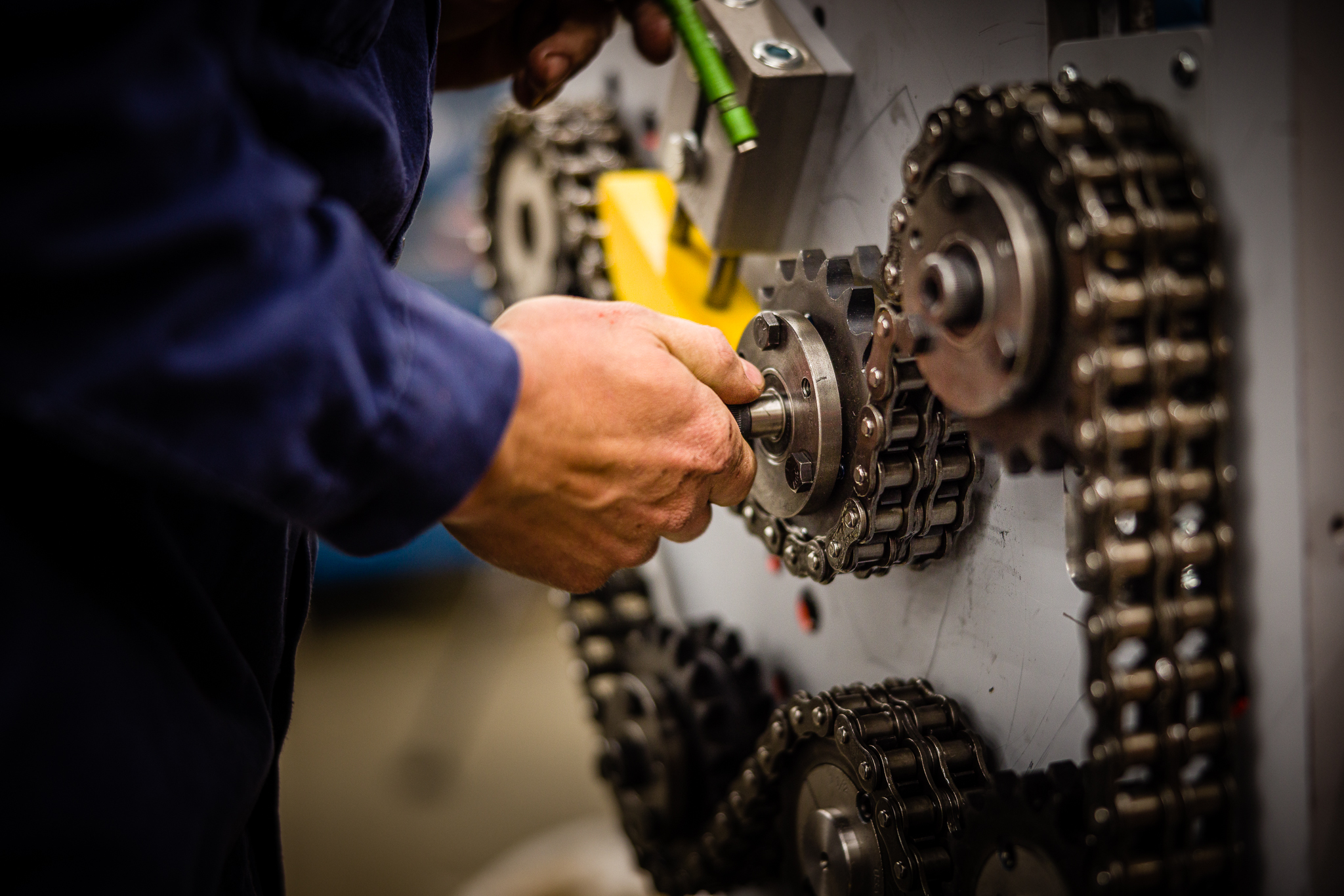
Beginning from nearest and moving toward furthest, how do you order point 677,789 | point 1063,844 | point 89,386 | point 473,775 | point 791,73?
point 89,386 < point 1063,844 < point 791,73 < point 677,789 < point 473,775

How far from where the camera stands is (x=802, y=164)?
84cm

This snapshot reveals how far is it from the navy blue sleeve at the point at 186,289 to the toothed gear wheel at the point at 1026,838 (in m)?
0.41

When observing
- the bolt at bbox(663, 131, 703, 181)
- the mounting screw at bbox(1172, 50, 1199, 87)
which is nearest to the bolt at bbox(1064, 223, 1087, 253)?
the mounting screw at bbox(1172, 50, 1199, 87)

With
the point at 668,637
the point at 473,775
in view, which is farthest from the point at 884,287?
the point at 473,775

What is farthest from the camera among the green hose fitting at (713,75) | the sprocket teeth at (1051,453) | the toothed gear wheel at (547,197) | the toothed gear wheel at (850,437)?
the toothed gear wheel at (547,197)

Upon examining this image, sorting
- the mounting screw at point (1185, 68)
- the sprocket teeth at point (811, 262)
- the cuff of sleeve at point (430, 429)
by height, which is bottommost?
the sprocket teeth at point (811, 262)

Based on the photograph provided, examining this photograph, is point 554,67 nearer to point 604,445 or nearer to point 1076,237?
point 604,445

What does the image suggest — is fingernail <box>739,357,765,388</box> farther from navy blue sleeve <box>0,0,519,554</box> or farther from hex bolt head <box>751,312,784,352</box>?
navy blue sleeve <box>0,0,519,554</box>

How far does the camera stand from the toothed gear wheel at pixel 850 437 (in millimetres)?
657

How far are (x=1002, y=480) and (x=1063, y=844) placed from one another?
22cm

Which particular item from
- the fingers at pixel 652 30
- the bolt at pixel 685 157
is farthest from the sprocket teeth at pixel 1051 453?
the fingers at pixel 652 30

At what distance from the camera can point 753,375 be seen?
0.73 meters

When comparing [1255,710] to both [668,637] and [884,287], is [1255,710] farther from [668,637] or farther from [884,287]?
[668,637]

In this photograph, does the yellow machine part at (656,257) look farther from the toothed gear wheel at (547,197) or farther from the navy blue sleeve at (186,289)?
the navy blue sleeve at (186,289)
